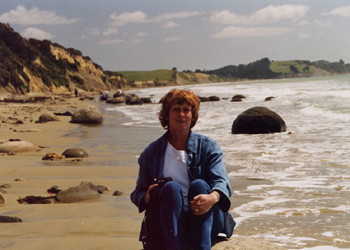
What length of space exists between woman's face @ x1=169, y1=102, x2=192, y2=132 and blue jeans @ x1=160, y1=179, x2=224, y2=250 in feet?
1.53

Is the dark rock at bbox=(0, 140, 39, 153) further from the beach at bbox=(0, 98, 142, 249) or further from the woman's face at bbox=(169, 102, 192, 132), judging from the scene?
the woman's face at bbox=(169, 102, 192, 132)

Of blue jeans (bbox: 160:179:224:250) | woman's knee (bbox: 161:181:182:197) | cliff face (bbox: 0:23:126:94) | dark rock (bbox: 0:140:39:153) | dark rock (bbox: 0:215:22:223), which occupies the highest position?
cliff face (bbox: 0:23:126:94)

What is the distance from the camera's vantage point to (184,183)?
349cm

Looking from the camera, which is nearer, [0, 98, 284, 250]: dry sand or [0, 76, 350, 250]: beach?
[0, 98, 284, 250]: dry sand

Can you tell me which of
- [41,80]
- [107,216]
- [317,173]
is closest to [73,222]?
[107,216]

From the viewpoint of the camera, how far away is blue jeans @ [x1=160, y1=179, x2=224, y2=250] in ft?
10.6

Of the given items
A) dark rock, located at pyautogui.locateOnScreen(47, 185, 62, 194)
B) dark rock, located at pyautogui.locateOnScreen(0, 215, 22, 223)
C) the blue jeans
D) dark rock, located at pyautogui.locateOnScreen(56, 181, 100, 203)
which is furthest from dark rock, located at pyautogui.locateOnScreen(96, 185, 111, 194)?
the blue jeans

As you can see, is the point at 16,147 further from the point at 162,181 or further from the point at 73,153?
the point at 162,181

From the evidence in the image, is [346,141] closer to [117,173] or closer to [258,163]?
[258,163]

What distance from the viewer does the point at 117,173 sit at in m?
8.11

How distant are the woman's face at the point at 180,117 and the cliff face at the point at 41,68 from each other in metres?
43.5

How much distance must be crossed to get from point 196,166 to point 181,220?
1.42 feet

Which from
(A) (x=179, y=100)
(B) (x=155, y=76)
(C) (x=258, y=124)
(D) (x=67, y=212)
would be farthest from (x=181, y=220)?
(B) (x=155, y=76)

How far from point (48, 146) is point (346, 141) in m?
7.66
